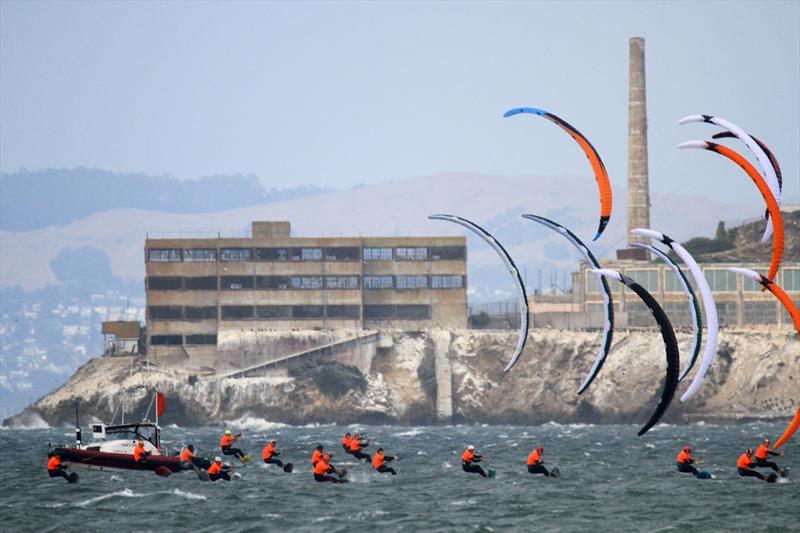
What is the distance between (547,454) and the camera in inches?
4385

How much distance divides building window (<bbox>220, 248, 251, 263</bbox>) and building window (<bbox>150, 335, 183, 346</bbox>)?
9178mm

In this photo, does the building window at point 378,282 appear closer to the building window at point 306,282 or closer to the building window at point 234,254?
the building window at point 306,282

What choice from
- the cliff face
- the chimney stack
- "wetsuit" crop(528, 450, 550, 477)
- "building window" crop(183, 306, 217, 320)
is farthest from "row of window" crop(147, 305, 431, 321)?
"wetsuit" crop(528, 450, 550, 477)

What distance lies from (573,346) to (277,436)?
3600 centimetres

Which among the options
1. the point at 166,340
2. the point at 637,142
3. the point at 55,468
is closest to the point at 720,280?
the point at 637,142

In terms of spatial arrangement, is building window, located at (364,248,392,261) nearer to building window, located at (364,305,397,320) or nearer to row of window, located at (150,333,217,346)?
building window, located at (364,305,397,320)

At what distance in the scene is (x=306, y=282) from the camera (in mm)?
170125

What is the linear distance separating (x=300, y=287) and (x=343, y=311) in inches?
194

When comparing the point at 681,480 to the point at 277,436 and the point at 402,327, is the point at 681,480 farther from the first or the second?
the point at 402,327

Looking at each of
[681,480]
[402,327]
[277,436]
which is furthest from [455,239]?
[681,480]

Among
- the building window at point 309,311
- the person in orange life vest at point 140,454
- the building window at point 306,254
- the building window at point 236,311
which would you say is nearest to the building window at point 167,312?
the building window at point 236,311

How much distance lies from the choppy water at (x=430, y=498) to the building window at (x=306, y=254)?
5746cm

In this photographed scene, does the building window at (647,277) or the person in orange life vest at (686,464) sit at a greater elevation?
the building window at (647,277)

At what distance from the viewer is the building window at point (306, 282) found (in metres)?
170
